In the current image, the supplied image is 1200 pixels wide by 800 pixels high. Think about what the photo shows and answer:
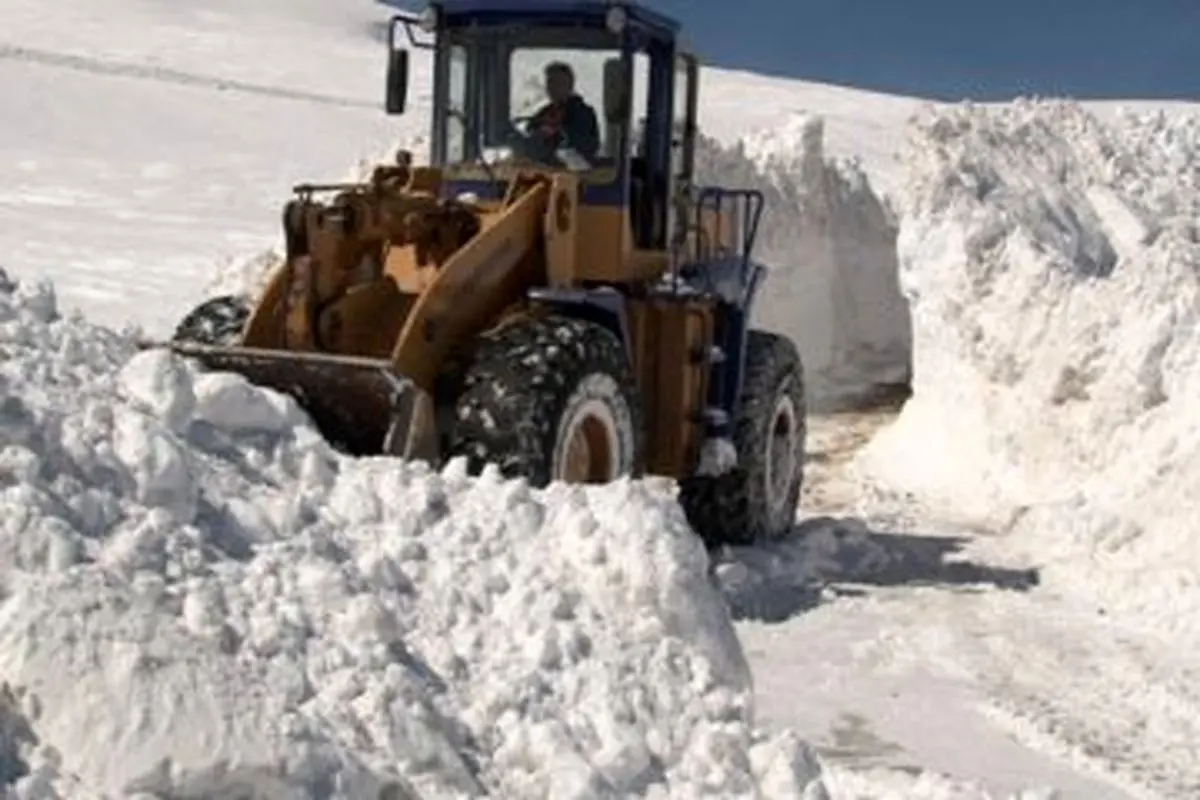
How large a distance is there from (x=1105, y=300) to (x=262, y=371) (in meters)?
6.72

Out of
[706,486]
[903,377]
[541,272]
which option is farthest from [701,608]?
[903,377]

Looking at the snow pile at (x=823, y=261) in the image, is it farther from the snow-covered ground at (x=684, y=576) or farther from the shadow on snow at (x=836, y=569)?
the shadow on snow at (x=836, y=569)

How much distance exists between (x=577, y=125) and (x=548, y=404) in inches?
74.1

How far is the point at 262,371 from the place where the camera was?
26.4 feet

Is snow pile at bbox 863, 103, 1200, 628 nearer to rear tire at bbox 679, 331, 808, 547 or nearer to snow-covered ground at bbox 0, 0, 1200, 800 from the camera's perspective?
snow-covered ground at bbox 0, 0, 1200, 800

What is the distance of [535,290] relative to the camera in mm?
8906

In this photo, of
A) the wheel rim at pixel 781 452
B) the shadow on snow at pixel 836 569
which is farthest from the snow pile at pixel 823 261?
the shadow on snow at pixel 836 569

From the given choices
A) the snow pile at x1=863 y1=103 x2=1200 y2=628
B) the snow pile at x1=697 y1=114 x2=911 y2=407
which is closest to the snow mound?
the snow pile at x1=863 y1=103 x2=1200 y2=628

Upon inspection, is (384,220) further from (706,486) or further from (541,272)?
(706,486)

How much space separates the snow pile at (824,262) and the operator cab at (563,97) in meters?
8.80

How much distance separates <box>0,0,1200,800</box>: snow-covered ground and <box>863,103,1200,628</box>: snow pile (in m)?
0.03

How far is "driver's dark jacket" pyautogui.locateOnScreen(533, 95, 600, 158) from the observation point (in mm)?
9508

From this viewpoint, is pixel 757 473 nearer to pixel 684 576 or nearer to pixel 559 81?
pixel 559 81

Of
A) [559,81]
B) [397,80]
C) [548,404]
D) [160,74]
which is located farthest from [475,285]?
[160,74]
